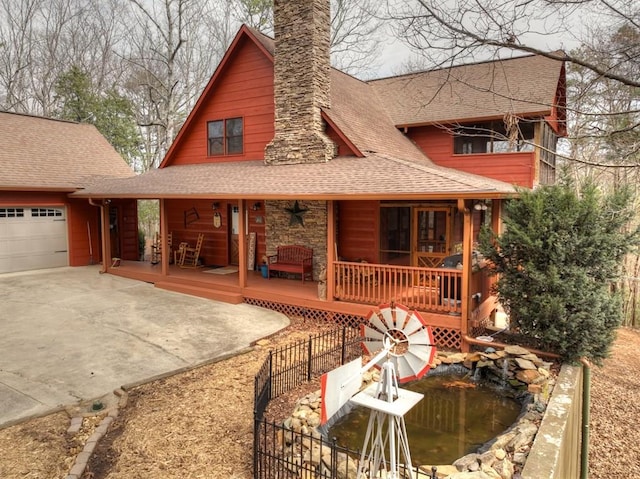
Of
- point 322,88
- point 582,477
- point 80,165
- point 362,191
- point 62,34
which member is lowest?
point 582,477

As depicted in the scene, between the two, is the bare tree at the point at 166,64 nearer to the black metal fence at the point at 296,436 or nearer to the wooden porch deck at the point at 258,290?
the wooden porch deck at the point at 258,290

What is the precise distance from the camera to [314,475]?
13.7 ft

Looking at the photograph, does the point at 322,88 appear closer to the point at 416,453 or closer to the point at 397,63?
the point at 416,453

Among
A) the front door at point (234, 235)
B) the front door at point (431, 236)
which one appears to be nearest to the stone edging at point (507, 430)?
the front door at point (431, 236)

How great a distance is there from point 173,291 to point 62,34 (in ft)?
85.2

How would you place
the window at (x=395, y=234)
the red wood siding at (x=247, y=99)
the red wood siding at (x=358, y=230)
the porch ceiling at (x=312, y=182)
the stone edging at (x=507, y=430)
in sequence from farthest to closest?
the red wood siding at (x=247, y=99) < the window at (x=395, y=234) < the red wood siding at (x=358, y=230) < the porch ceiling at (x=312, y=182) < the stone edging at (x=507, y=430)

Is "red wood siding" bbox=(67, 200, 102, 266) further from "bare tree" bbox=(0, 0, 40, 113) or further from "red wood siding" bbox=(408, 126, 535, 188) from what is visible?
"bare tree" bbox=(0, 0, 40, 113)

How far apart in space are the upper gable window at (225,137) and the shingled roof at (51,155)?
4950 millimetres

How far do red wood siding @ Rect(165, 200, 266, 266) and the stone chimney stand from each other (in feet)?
7.64

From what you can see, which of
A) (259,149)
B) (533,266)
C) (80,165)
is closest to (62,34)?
(80,165)

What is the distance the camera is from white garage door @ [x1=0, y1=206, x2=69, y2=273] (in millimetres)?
14219

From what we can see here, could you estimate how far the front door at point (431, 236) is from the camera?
441 inches

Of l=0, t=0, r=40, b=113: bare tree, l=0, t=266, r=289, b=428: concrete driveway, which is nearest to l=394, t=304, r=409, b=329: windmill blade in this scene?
l=0, t=266, r=289, b=428: concrete driveway

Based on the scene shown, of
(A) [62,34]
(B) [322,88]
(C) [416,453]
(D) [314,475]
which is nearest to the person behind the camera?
(D) [314,475]
